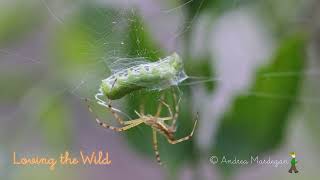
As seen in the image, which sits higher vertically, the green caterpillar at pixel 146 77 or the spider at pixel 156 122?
the green caterpillar at pixel 146 77

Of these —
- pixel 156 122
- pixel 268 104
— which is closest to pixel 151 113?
pixel 156 122

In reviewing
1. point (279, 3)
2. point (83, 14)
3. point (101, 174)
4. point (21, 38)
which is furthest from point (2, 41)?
point (279, 3)

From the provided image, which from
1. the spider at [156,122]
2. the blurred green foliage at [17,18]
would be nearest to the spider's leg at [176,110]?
the spider at [156,122]

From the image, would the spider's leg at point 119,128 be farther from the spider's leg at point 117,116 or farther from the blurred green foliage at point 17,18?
the blurred green foliage at point 17,18

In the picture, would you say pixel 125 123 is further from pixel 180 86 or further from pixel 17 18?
pixel 17 18

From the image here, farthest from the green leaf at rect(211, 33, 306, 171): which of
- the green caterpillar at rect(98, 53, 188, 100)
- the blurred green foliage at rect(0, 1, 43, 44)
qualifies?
the blurred green foliage at rect(0, 1, 43, 44)

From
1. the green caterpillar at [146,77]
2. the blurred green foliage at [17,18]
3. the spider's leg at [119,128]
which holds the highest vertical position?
the blurred green foliage at [17,18]
